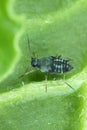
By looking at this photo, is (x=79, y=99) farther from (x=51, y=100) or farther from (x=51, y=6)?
(x=51, y=6)

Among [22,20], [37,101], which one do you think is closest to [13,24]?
[22,20]

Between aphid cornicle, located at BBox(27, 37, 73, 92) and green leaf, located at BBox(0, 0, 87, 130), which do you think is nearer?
green leaf, located at BBox(0, 0, 87, 130)

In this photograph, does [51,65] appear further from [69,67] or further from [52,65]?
[69,67]

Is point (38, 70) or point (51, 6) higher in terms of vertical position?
point (51, 6)

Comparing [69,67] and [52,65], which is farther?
[52,65]

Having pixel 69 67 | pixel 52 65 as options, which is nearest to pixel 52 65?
pixel 52 65

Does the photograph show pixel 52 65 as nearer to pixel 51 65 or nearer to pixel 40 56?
pixel 51 65
